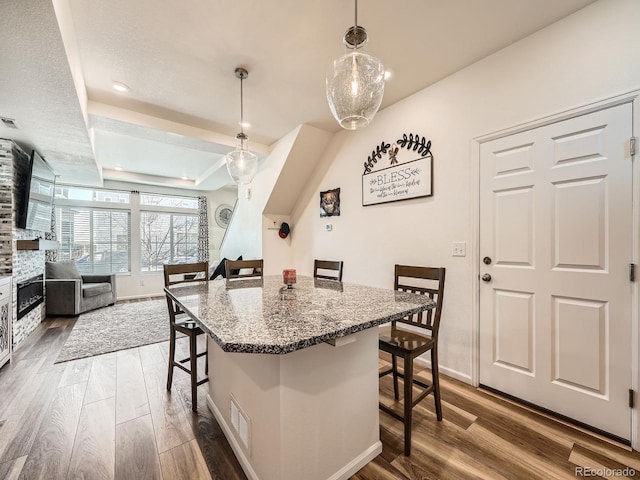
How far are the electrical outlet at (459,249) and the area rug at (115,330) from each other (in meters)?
3.40

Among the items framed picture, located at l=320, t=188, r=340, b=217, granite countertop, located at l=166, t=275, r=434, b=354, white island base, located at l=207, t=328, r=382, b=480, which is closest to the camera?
granite countertop, located at l=166, t=275, r=434, b=354

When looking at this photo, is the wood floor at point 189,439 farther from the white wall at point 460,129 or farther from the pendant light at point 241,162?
the pendant light at point 241,162

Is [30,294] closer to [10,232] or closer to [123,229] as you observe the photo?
[10,232]

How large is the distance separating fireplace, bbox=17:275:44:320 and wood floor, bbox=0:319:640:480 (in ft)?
4.57

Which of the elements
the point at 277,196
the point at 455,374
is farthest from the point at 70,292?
the point at 455,374

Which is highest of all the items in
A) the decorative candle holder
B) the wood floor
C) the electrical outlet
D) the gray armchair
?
the electrical outlet

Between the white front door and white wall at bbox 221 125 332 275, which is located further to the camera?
white wall at bbox 221 125 332 275

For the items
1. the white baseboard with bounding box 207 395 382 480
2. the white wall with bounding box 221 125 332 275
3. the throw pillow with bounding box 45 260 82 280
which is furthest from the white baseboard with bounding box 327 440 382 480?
the throw pillow with bounding box 45 260 82 280

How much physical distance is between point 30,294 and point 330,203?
4201 mm

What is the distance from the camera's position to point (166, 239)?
6277 mm

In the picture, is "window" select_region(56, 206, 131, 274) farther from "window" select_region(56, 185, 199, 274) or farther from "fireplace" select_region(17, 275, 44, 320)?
"fireplace" select_region(17, 275, 44, 320)

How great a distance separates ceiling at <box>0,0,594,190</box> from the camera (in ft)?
5.40

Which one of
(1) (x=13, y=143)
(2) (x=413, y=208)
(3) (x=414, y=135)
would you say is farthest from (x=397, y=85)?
(1) (x=13, y=143)

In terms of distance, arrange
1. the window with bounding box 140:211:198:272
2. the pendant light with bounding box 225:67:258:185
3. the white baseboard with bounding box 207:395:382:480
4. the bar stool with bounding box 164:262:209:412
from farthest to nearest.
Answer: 1. the window with bounding box 140:211:198:272
2. the pendant light with bounding box 225:67:258:185
3. the bar stool with bounding box 164:262:209:412
4. the white baseboard with bounding box 207:395:382:480
